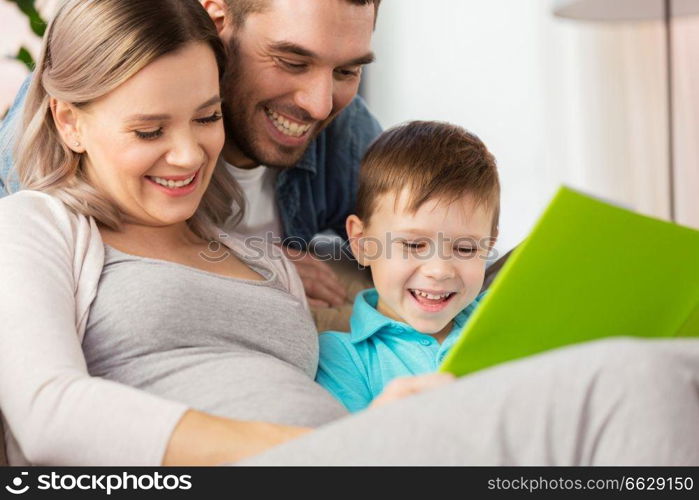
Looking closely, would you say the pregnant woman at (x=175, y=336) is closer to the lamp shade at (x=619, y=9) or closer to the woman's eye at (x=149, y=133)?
→ the woman's eye at (x=149, y=133)

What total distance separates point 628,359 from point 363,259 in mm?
810

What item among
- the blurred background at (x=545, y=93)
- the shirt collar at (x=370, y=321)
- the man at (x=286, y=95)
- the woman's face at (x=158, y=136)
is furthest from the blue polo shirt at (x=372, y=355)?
the blurred background at (x=545, y=93)

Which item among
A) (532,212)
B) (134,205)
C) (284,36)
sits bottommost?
(532,212)

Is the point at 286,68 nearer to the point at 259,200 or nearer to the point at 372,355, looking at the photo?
the point at 259,200

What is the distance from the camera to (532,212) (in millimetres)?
3713

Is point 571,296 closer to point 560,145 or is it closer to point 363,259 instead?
point 363,259

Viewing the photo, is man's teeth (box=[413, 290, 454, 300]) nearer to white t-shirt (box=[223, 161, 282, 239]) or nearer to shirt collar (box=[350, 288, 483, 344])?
shirt collar (box=[350, 288, 483, 344])

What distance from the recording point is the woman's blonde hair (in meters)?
1.28

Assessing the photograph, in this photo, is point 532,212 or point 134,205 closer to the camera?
point 134,205

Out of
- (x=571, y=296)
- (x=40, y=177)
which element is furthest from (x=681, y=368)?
(x=40, y=177)

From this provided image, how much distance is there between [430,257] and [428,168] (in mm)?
144

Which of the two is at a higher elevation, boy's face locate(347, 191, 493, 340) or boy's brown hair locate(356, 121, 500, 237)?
boy's brown hair locate(356, 121, 500, 237)

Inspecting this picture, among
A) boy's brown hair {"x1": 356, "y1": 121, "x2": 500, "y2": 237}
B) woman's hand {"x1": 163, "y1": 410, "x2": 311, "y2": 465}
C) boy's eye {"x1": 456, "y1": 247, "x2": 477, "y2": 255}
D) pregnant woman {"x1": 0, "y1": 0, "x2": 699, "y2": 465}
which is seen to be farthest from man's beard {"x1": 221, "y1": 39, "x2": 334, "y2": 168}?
woman's hand {"x1": 163, "y1": 410, "x2": 311, "y2": 465}

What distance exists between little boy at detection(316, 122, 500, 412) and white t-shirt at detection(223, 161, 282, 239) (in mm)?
433
